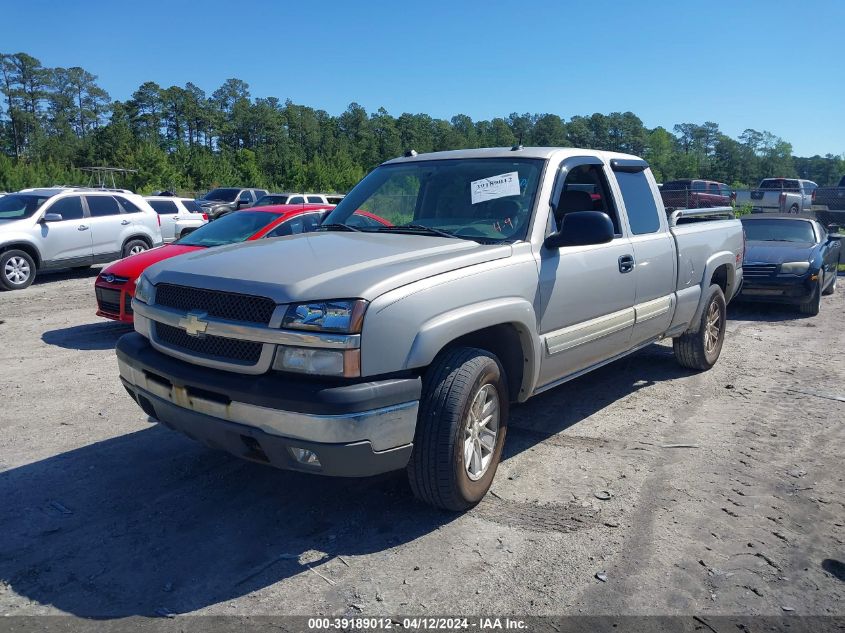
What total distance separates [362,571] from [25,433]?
3233mm

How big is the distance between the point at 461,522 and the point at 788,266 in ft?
29.3

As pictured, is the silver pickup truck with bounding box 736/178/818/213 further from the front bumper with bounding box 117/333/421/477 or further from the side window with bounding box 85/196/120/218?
the front bumper with bounding box 117/333/421/477

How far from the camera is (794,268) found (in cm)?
1048

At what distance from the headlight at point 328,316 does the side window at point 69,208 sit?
11.7 m

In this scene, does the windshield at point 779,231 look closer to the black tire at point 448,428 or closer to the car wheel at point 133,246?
the black tire at point 448,428

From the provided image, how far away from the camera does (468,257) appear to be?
3.72 metres

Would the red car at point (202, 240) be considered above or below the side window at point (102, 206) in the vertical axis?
below

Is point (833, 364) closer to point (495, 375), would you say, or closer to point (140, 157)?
point (495, 375)

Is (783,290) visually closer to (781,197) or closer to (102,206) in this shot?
(102,206)

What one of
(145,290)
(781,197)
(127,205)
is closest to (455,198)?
(145,290)

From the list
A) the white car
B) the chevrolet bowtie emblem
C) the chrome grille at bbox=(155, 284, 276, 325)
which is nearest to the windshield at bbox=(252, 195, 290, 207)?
the white car

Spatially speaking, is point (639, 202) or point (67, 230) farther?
point (67, 230)

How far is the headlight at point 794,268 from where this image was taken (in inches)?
411

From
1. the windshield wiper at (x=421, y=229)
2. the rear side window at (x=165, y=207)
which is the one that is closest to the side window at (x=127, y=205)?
the rear side window at (x=165, y=207)
